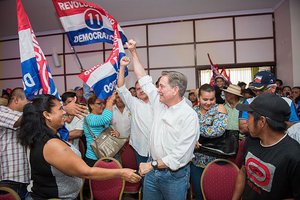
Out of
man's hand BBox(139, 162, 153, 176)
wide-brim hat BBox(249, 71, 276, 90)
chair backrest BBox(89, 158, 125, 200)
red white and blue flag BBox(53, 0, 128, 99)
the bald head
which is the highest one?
red white and blue flag BBox(53, 0, 128, 99)

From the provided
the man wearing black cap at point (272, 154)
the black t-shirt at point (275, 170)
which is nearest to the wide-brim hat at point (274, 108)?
the man wearing black cap at point (272, 154)

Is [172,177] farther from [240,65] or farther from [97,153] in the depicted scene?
[240,65]

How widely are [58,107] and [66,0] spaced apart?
2256mm

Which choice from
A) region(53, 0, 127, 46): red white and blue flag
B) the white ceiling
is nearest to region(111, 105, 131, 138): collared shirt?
region(53, 0, 127, 46): red white and blue flag

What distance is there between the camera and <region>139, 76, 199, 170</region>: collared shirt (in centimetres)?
184

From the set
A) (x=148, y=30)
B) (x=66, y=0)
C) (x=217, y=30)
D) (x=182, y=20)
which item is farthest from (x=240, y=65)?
(x=66, y=0)

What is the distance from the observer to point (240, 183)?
1.70 metres

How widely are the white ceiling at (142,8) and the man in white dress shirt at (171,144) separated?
482 cm

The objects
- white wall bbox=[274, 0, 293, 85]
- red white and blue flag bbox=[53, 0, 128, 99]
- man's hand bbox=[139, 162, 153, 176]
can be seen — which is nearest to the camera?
man's hand bbox=[139, 162, 153, 176]

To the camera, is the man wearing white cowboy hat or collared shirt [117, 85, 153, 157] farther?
the man wearing white cowboy hat

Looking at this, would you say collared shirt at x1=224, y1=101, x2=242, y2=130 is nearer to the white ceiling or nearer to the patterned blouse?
the patterned blouse

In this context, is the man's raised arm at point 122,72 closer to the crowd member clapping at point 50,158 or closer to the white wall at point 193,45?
the crowd member clapping at point 50,158

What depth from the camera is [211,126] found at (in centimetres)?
248

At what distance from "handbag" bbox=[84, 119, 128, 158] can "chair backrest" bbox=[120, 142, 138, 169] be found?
279 mm
